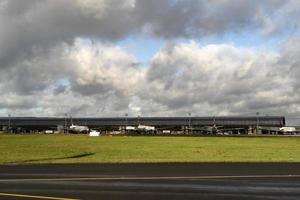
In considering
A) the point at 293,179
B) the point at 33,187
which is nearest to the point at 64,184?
the point at 33,187

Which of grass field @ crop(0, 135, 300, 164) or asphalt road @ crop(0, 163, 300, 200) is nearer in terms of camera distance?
asphalt road @ crop(0, 163, 300, 200)

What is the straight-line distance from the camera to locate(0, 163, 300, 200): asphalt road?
1667 cm

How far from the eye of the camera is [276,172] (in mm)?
25469

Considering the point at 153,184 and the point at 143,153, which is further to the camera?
the point at 143,153

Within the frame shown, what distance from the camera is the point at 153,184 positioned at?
19.8 meters

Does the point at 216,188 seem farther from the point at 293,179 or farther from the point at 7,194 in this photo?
the point at 7,194

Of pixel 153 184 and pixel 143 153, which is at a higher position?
pixel 143 153

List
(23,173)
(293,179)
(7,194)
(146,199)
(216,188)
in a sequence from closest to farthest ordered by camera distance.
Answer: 1. (146,199)
2. (7,194)
3. (216,188)
4. (293,179)
5. (23,173)

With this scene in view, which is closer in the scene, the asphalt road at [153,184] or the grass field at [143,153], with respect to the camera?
the asphalt road at [153,184]

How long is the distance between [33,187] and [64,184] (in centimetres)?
133

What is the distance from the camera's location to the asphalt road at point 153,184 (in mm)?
16672

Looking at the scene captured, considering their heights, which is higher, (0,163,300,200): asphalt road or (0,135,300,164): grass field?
(0,135,300,164): grass field

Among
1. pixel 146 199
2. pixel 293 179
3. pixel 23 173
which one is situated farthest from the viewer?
pixel 23 173

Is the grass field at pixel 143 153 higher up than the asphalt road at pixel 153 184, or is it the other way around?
the grass field at pixel 143 153
